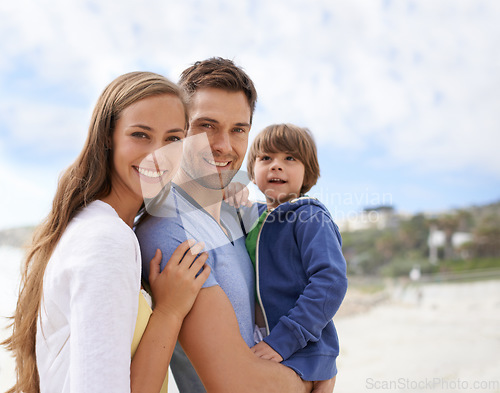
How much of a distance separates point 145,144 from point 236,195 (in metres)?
0.82

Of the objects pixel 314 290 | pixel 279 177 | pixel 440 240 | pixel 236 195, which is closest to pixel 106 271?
pixel 314 290

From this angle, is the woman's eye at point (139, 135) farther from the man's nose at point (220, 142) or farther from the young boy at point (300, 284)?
the young boy at point (300, 284)

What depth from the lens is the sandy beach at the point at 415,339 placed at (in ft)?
53.3

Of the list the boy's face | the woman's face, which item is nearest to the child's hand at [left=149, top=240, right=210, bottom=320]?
the woman's face

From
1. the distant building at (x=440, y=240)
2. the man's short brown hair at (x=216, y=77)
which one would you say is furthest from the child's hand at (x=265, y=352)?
the distant building at (x=440, y=240)

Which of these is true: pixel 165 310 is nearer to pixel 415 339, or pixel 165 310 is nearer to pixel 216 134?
pixel 216 134

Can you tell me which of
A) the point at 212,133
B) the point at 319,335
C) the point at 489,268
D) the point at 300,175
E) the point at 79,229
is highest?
the point at 212,133

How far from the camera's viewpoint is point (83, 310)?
1.14 meters

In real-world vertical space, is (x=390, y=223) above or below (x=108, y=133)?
below

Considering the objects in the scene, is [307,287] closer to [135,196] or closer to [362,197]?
[135,196]

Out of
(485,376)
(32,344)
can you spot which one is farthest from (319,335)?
(485,376)

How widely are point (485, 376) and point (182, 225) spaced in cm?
1805

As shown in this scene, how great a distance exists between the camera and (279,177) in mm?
2240

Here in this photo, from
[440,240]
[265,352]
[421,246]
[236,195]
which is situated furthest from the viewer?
[421,246]
